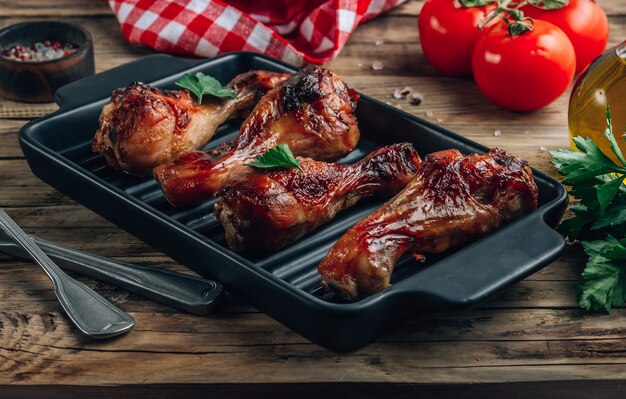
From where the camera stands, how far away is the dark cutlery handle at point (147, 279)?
7.00 feet

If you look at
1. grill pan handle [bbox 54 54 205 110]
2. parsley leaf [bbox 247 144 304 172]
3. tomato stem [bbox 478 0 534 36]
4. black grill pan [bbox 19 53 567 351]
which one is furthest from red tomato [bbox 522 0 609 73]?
parsley leaf [bbox 247 144 304 172]

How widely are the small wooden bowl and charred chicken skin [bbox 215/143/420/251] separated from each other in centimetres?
116

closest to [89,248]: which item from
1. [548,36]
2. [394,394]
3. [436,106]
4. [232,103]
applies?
[232,103]

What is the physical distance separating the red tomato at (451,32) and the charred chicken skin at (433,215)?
3.80 feet

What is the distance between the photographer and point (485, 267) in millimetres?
1990

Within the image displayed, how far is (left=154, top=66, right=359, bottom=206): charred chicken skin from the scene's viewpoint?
2.53m

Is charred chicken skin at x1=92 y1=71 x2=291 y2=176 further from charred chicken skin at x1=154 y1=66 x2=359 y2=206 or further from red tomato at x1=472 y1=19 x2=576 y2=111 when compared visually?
red tomato at x1=472 y1=19 x2=576 y2=111

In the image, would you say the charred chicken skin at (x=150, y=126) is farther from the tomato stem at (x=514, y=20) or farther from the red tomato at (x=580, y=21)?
the red tomato at (x=580, y=21)

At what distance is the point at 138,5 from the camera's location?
11.9 feet

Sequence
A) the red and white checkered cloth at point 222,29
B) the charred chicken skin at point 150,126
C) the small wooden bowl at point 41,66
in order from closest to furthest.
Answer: the charred chicken skin at point 150,126, the small wooden bowl at point 41,66, the red and white checkered cloth at point 222,29

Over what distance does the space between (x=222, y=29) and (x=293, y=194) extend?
4.95ft

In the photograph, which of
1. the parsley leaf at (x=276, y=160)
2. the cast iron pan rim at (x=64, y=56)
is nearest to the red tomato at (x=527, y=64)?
the parsley leaf at (x=276, y=160)

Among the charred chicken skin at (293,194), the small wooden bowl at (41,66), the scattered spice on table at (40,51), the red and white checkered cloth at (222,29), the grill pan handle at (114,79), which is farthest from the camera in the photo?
the red and white checkered cloth at (222,29)

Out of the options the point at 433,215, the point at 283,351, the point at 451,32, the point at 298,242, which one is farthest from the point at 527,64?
the point at 283,351
